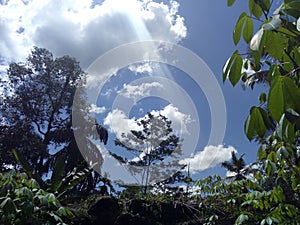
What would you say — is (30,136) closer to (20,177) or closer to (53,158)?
(53,158)

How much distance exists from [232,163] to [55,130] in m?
10.1

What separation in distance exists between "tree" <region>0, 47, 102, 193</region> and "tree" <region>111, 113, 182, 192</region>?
67.1 inches

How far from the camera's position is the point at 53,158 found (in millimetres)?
14391

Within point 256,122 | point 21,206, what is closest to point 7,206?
point 21,206

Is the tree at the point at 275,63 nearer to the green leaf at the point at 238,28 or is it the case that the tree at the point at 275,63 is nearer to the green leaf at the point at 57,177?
the green leaf at the point at 238,28

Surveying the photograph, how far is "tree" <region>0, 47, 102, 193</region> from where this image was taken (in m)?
13.9

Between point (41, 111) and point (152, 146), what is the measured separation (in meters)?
5.26

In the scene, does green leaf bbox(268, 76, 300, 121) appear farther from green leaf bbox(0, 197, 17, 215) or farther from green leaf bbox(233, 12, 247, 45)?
green leaf bbox(0, 197, 17, 215)

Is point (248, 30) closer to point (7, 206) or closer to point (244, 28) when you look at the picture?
point (244, 28)

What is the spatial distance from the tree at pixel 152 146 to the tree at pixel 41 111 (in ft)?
5.59

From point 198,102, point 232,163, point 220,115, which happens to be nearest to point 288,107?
point 220,115

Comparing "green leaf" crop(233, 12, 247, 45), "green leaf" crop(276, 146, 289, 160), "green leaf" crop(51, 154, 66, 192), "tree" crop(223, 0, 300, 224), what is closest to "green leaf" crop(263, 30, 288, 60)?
"tree" crop(223, 0, 300, 224)

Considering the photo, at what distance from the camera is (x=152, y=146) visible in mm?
15570

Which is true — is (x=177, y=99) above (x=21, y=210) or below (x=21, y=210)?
above
